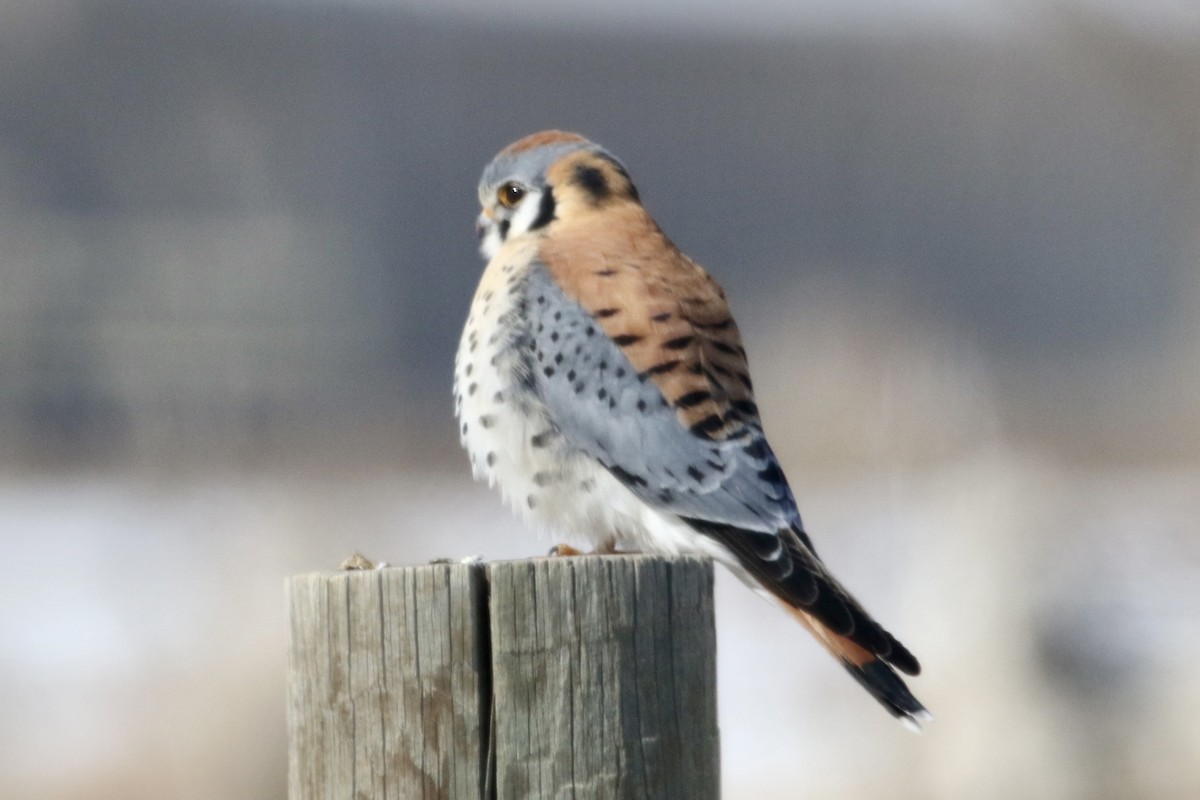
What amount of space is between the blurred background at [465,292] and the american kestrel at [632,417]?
3374 mm

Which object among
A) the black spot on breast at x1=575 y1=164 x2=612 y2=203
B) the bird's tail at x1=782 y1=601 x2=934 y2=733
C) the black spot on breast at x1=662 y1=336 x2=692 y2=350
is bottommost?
the bird's tail at x1=782 y1=601 x2=934 y2=733

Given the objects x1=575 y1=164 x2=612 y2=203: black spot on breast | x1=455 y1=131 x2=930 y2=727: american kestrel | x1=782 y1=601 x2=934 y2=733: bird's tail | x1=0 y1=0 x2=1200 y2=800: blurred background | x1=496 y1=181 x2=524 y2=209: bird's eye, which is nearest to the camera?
x1=782 y1=601 x2=934 y2=733: bird's tail

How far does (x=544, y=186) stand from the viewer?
3.93m

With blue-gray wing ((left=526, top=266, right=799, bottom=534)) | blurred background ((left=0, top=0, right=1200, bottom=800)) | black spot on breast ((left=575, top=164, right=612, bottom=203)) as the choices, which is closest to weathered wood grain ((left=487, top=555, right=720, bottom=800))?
blue-gray wing ((left=526, top=266, right=799, bottom=534))

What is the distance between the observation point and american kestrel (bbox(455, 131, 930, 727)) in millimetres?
3199

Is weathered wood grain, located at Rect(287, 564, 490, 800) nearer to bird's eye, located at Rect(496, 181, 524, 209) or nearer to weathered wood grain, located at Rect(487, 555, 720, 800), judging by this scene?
weathered wood grain, located at Rect(487, 555, 720, 800)

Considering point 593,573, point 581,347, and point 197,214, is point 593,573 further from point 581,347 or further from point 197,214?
point 197,214

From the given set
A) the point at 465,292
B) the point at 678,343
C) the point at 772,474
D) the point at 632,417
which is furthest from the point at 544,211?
the point at 465,292

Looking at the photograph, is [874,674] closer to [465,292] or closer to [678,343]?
[678,343]

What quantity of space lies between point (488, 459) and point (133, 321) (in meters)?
6.88

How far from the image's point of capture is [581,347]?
3365mm

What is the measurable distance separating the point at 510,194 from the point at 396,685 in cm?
195

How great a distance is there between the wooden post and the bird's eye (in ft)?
6.00

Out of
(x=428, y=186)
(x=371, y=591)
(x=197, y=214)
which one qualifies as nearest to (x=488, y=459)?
(x=371, y=591)
